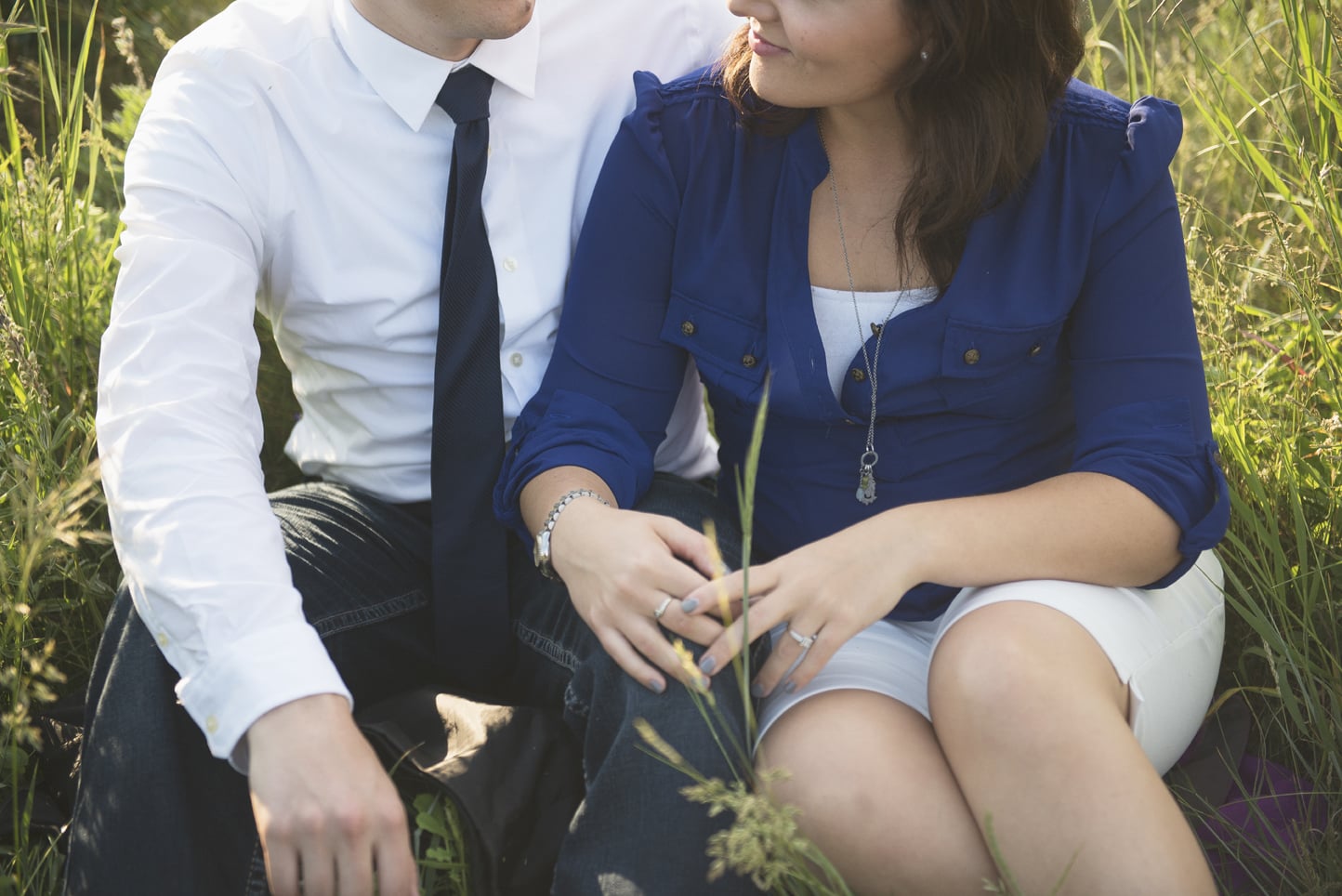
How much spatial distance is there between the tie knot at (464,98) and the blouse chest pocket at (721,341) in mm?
465

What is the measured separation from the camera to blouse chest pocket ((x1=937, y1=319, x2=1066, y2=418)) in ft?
6.24

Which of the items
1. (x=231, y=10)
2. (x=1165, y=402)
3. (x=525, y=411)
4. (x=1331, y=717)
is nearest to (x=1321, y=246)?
(x=1165, y=402)

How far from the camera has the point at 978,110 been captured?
188 centimetres

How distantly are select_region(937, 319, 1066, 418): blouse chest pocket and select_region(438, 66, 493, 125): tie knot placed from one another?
0.88 meters

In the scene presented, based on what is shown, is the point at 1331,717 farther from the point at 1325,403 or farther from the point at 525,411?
the point at 525,411

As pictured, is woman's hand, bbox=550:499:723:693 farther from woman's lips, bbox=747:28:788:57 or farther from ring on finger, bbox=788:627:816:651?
woman's lips, bbox=747:28:788:57

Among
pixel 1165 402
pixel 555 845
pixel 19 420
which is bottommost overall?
pixel 555 845

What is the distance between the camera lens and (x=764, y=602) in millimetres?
1660

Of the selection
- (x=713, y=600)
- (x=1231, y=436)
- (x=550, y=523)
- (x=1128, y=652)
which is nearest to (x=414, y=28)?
(x=550, y=523)

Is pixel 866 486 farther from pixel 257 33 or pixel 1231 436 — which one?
pixel 257 33

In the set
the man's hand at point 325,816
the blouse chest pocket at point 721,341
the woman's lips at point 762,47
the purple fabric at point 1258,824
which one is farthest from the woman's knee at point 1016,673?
the woman's lips at point 762,47

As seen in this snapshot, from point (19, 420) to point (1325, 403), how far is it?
250 centimetres

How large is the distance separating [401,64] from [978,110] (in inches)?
37.8

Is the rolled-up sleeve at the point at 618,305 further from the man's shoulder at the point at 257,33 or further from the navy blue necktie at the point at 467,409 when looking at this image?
the man's shoulder at the point at 257,33
